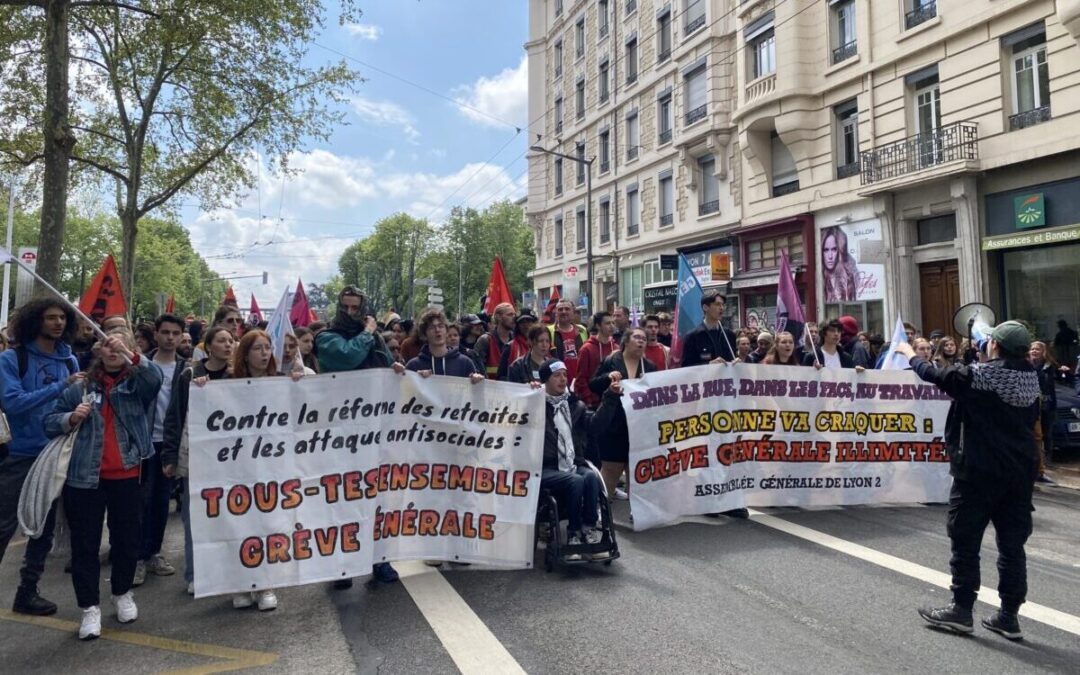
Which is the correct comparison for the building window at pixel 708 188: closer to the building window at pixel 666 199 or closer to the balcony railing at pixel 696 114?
the balcony railing at pixel 696 114

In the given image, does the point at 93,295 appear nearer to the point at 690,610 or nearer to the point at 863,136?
the point at 690,610

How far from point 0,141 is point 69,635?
14422 mm

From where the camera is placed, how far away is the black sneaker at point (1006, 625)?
4031 millimetres

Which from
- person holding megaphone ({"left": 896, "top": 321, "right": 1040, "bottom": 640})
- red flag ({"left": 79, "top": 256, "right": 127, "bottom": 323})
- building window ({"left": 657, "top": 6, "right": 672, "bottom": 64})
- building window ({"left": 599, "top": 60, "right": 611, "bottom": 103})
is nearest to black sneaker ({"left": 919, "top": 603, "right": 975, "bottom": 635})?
person holding megaphone ({"left": 896, "top": 321, "right": 1040, "bottom": 640})

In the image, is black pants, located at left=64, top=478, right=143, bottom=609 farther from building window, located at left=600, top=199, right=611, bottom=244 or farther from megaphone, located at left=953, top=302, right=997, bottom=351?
building window, located at left=600, top=199, right=611, bottom=244

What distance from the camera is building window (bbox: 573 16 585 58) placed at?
34.4m

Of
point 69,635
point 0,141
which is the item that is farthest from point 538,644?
point 0,141

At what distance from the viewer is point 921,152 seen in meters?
16.7

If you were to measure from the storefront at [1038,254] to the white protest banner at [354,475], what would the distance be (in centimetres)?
1355

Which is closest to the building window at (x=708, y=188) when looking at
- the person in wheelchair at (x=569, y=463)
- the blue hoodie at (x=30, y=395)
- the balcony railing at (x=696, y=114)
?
the balcony railing at (x=696, y=114)

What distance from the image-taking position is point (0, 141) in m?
14.6

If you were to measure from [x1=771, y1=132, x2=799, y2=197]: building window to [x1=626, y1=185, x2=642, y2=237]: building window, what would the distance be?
8094 millimetres

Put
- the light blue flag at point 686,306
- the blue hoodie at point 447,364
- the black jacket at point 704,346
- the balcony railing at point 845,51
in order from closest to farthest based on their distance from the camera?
the blue hoodie at point 447,364, the black jacket at point 704,346, the light blue flag at point 686,306, the balcony railing at point 845,51

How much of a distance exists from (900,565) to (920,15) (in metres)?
16.1
